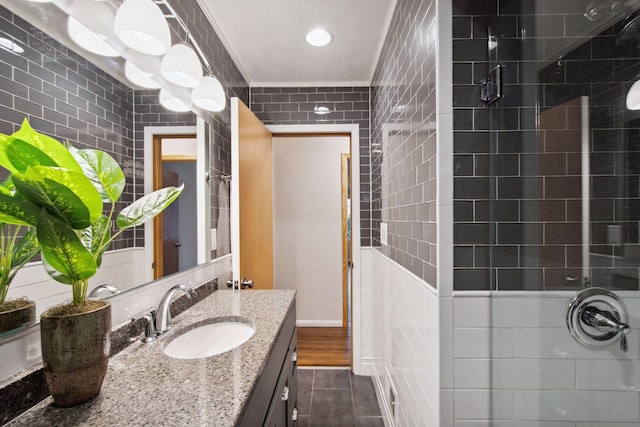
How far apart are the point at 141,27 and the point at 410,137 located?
1130 millimetres

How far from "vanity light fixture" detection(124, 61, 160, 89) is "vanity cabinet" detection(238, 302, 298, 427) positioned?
1102mm

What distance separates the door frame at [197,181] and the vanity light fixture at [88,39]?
27 centimetres

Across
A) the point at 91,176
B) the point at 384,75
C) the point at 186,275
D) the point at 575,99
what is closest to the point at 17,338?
the point at 91,176

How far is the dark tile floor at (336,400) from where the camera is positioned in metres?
1.95

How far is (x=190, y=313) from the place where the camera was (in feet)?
4.20

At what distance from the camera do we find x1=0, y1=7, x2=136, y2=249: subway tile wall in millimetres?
653

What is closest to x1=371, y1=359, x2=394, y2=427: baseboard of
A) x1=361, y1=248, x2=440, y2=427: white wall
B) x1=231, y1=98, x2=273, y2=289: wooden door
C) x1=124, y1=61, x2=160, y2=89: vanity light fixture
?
x1=361, y1=248, x2=440, y2=427: white wall

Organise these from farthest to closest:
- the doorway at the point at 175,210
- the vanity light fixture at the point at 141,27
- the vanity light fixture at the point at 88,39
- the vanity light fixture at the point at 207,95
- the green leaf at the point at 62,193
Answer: the vanity light fixture at the point at 207,95, the doorway at the point at 175,210, the vanity light fixture at the point at 141,27, the vanity light fixture at the point at 88,39, the green leaf at the point at 62,193

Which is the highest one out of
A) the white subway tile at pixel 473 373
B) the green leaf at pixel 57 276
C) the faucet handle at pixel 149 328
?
the green leaf at pixel 57 276

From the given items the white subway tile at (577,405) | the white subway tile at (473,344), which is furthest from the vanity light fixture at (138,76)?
the white subway tile at (577,405)

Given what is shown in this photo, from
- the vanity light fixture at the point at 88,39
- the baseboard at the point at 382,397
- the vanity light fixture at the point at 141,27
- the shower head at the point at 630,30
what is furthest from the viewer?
the baseboard at the point at 382,397

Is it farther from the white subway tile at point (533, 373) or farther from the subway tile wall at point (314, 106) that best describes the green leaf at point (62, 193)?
the subway tile wall at point (314, 106)

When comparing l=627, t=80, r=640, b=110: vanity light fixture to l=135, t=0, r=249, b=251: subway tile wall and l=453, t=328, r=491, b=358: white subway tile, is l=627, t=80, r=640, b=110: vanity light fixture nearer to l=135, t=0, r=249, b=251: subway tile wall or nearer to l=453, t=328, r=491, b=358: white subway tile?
l=453, t=328, r=491, b=358: white subway tile

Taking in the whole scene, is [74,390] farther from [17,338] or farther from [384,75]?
[384,75]
